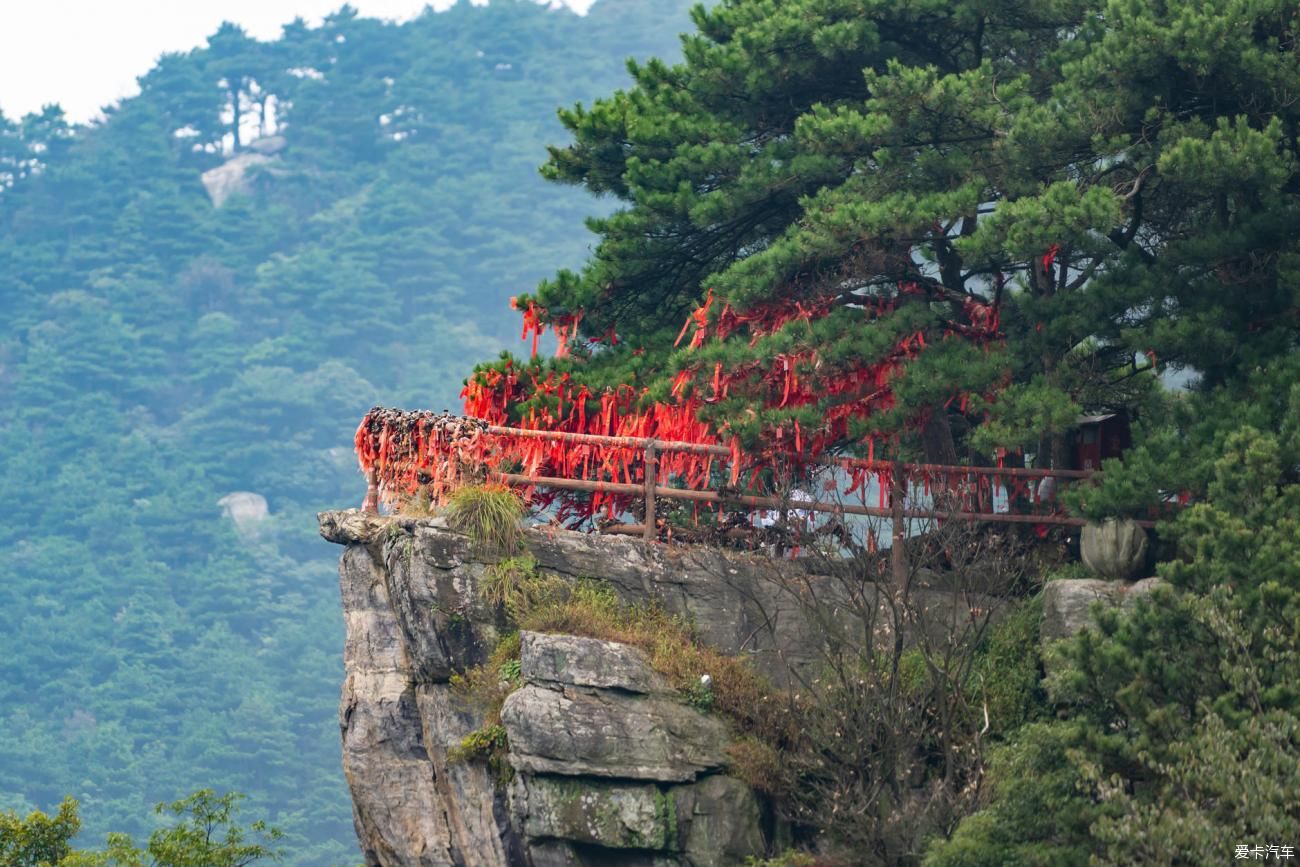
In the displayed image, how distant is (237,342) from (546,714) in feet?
267

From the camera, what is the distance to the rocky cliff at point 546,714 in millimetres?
18750

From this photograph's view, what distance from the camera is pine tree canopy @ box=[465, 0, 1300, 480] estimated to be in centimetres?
1977

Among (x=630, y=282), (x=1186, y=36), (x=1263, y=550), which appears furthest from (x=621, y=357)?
(x=1263, y=550)

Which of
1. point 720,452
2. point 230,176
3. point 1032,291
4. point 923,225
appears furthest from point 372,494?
point 230,176

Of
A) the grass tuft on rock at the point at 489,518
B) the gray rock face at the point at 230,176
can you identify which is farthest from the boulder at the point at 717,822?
the gray rock face at the point at 230,176

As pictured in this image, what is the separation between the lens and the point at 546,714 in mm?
18875

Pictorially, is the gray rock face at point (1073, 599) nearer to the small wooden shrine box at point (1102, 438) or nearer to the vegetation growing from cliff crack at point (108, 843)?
the small wooden shrine box at point (1102, 438)

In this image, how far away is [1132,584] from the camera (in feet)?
64.4

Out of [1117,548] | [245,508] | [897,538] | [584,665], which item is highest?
[245,508]

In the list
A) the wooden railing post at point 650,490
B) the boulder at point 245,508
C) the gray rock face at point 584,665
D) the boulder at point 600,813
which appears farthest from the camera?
the boulder at point 245,508

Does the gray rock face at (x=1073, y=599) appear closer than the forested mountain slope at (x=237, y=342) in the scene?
Yes

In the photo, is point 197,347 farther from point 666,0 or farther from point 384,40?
point 666,0

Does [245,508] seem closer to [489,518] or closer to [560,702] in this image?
[489,518]

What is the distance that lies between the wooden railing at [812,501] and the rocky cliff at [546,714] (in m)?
0.59
